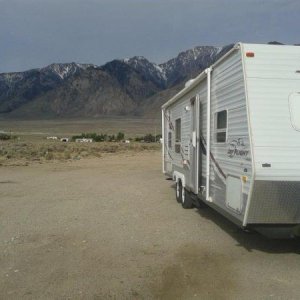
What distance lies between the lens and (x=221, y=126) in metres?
8.62

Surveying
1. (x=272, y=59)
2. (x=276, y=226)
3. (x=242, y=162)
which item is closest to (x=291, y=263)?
(x=276, y=226)

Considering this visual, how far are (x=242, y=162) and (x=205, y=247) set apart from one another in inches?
71.2

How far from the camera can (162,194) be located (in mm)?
15625

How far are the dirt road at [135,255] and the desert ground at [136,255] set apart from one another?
0.5 inches

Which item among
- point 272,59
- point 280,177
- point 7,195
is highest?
point 272,59

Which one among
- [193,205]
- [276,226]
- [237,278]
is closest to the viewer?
[237,278]

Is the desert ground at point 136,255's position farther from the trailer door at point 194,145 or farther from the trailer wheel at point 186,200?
the trailer door at point 194,145

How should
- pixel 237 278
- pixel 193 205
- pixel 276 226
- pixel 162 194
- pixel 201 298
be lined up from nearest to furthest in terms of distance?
pixel 201 298
pixel 237 278
pixel 276 226
pixel 193 205
pixel 162 194

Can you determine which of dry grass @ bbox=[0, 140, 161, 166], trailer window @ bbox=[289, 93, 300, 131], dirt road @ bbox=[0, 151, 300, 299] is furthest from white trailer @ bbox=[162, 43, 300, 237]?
dry grass @ bbox=[0, 140, 161, 166]

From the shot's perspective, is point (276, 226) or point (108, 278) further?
point (276, 226)

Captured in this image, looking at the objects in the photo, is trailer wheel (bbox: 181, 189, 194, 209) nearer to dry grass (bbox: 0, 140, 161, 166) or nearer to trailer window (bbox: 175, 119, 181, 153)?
trailer window (bbox: 175, 119, 181, 153)

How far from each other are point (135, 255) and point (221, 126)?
2.46 metres

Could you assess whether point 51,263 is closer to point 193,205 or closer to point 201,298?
point 201,298

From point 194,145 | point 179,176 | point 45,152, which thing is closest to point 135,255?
point 194,145
